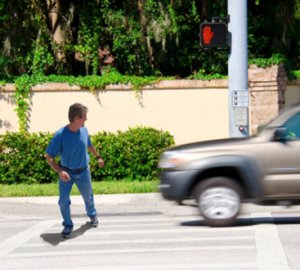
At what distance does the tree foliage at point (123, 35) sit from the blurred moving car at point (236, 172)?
10.4 metres

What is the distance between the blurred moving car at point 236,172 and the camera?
11.9 metres

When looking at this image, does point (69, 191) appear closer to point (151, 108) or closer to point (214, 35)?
point (214, 35)

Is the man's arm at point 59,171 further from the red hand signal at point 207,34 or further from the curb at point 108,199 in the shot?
the red hand signal at point 207,34

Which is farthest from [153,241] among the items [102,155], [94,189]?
[102,155]

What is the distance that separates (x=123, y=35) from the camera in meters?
22.5

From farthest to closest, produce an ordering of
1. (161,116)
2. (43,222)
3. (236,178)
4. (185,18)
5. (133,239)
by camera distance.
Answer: (185,18) < (161,116) < (43,222) < (236,178) < (133,239)

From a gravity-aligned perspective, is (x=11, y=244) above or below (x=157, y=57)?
below

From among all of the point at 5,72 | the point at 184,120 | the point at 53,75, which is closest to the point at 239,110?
the point at 184,120

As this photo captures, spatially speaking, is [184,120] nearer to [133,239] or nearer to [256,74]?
[256,74]

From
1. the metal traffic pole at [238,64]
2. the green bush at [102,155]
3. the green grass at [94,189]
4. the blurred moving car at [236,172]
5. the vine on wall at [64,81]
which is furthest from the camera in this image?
the vine on wall at [64,81]

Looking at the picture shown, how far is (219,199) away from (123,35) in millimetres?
11004

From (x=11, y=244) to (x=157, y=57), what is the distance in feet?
40.4

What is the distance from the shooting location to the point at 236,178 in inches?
479

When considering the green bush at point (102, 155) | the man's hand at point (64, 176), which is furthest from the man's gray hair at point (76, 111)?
the green bush at point (102, 155)
